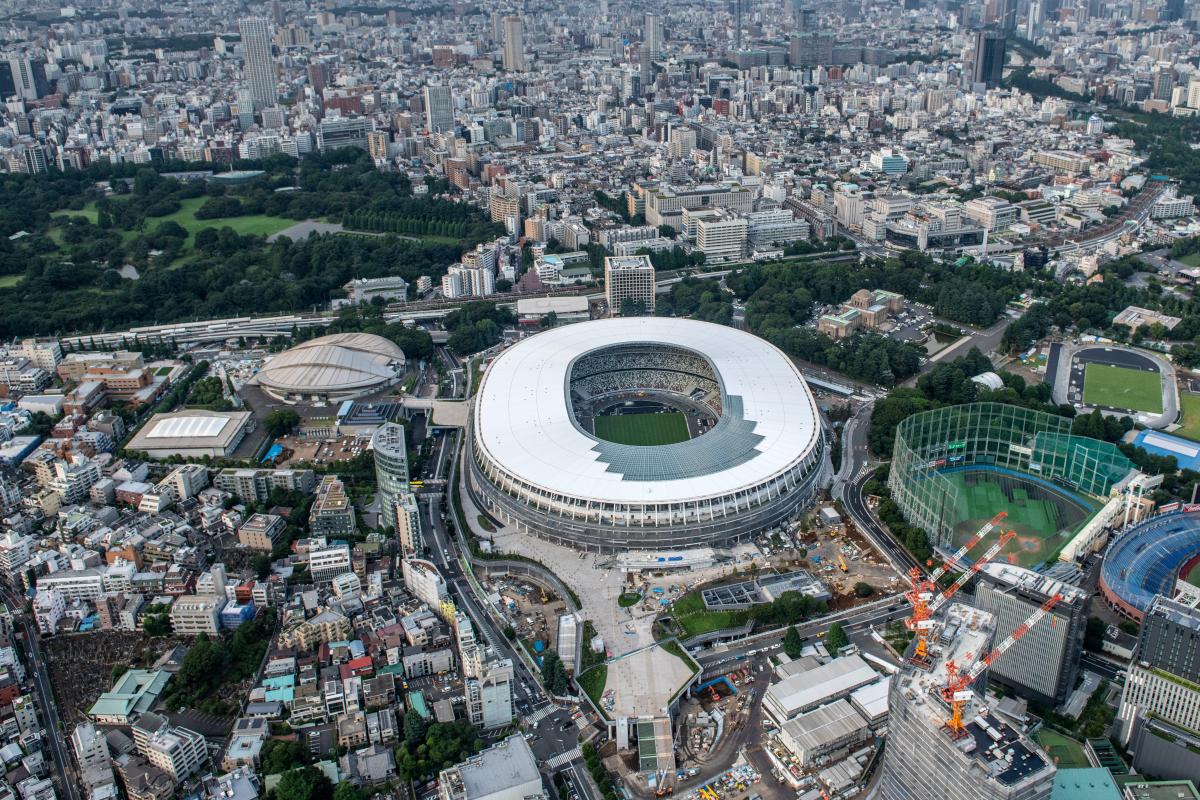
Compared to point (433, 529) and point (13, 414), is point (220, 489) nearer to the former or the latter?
point (433, 529)

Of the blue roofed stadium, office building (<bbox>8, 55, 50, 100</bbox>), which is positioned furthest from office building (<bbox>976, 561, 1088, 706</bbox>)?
office building (<bbox>8, 55, 50, 100</bbox>)

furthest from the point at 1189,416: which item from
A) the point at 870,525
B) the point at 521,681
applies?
the point at 521,681

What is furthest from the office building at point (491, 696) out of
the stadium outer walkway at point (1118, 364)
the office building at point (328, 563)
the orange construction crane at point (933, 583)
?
the stadium outer walkway at point (1118, 364)

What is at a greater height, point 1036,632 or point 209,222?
point 209,222

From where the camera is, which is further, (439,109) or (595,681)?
(439,109)

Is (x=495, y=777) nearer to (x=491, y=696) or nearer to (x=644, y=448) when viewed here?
(x=491, y=696)

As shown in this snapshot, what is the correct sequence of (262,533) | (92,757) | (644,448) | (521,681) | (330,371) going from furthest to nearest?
(330,371)
(644,448)
(262,533)
(521,681)
(92,757)

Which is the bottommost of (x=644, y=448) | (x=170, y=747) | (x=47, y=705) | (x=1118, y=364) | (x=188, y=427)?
(x=47, y=705)
